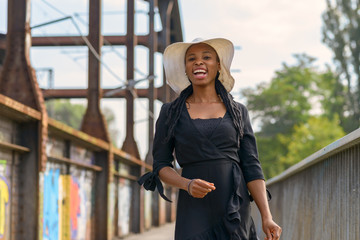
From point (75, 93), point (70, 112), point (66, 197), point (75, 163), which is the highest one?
point (70, 112)

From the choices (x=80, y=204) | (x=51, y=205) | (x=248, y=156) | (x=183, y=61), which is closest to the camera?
(x=248, y=156)

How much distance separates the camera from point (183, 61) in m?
3.88

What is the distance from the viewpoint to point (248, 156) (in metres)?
3.63

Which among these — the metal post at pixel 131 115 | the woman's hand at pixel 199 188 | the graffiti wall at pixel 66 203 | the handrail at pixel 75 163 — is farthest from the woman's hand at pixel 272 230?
the metal post at pixel 131 115

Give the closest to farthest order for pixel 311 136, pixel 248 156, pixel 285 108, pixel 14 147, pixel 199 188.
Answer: pixel 199 188
pixel 248 156
pixel 14 147
pixel 311 136
pixel 285 108

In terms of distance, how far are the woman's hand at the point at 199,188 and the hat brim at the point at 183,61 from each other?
27.7 inches

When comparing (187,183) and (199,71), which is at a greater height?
(199,71)

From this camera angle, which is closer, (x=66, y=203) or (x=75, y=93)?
(x=66, y=203)

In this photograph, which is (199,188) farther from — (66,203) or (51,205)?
(66,203)

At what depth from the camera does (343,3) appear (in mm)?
48719

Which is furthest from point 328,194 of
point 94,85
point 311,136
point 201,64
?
point 311,136

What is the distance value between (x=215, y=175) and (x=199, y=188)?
0.81 ft

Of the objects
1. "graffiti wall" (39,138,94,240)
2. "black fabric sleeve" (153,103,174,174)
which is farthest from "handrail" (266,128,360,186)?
"graffiti wall" (39,138,94,240)

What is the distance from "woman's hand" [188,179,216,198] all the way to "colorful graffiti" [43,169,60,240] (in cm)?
958
